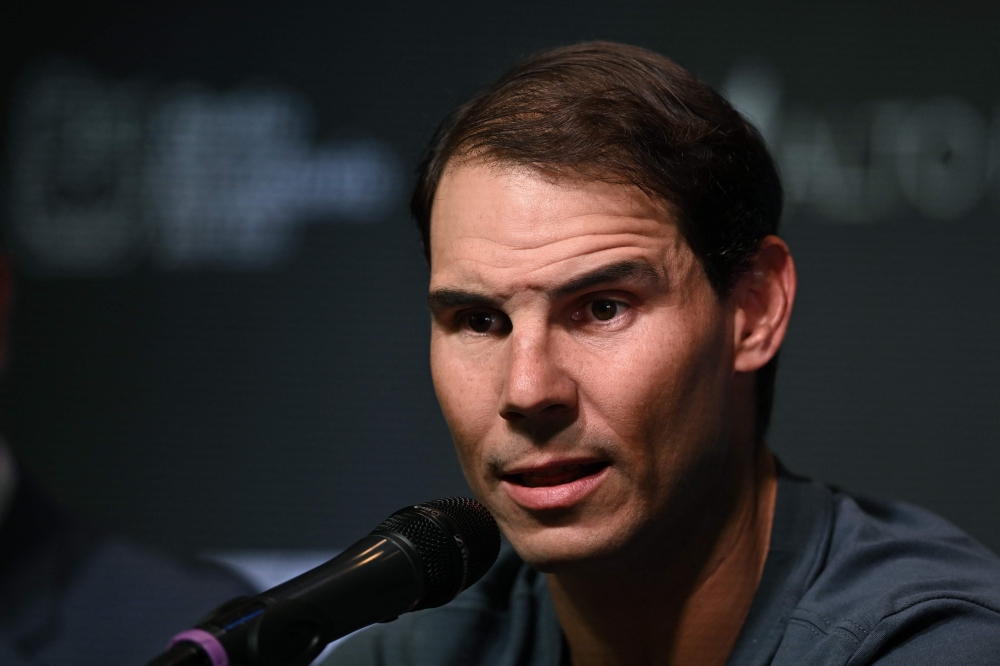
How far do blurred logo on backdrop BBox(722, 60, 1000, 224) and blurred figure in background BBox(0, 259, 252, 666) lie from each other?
5.16ft

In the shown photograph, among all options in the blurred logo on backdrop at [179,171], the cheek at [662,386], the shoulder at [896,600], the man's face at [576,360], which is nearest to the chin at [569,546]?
the man's face at [576,360]

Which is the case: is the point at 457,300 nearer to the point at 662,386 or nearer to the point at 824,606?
the point at 662,386

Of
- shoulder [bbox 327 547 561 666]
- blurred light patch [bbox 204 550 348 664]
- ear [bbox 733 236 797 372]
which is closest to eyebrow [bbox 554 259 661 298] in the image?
ear [bbox 733 236 797 372]

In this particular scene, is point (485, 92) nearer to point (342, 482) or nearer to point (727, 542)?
point (727, 542)

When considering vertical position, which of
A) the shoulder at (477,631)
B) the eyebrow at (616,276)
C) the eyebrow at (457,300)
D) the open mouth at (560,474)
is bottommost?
the shoulder at (477,631)

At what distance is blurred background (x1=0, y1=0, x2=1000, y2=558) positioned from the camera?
6.86 ft

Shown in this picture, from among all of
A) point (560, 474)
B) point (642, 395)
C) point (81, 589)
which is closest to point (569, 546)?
point (560, 474)

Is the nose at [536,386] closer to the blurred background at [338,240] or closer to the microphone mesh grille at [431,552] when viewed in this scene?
the microphone mesh grille at [431,552]

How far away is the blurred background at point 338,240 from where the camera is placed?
209 centimetres

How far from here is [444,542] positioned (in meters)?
0.97

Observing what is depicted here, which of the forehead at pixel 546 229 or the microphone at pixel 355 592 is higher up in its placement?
the forehead at pixel 546 229

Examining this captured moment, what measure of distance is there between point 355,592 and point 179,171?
152 centimetres

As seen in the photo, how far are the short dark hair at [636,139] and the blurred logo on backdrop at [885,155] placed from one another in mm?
607

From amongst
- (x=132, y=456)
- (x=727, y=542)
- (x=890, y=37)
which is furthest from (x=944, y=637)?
(x=132, y=456)
